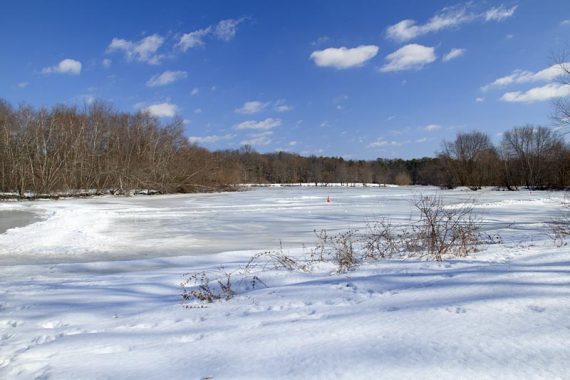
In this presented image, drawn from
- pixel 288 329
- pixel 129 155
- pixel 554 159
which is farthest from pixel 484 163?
pixel 288 329

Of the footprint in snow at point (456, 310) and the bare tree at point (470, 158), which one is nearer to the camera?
the footprint in snow at point (456, 310)

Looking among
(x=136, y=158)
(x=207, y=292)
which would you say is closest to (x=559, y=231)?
(x=207, y=292)

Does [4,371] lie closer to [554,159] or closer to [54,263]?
[54,263]

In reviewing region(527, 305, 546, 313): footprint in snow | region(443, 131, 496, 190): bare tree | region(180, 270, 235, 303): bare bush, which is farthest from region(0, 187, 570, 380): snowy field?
region(443, 131, 496, 190): bare tree

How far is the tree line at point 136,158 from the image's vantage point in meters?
42.6

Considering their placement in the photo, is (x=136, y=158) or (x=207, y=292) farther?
(x=136, y=158)

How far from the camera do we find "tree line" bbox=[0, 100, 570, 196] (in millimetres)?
42625

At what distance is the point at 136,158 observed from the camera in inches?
1972

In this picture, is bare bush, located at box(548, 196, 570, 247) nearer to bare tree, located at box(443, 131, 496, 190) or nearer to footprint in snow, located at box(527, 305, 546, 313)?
footprint in snow, located at box(527, 305, 546, 313)

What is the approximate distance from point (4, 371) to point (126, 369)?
1011 millimetres

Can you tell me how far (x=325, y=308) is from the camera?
4.07m

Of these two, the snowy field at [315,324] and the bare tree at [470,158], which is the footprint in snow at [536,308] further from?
the bare tree at [470,158]

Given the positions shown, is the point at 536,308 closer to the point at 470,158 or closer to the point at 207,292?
the point at 207,292

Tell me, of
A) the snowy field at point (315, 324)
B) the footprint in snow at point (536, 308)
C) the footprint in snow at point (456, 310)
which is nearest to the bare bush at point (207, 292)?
the snowy field at point (315, 324)
